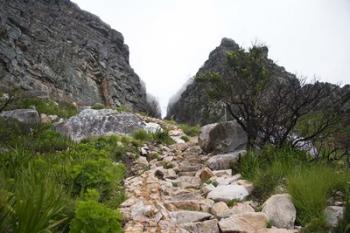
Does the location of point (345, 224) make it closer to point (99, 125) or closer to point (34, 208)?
point (34, 208)

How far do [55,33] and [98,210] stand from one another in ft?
87.0

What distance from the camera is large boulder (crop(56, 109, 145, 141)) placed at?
13597 millimetres

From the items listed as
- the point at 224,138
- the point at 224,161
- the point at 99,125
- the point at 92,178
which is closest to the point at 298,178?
the point at 224,161

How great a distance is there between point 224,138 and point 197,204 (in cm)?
474

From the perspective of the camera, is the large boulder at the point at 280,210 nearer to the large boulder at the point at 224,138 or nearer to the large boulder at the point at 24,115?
the large boulder at the point at 224,138

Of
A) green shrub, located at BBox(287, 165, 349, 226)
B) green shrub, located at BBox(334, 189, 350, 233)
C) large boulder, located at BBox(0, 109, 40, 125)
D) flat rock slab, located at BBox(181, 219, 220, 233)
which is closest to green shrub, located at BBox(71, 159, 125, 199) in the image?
flat rock slab, located at BBox(181, 219, 220, 233)

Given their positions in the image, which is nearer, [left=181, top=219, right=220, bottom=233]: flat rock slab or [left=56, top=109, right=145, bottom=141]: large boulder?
[left=181, top=219, right=220, bottom=233]: flat rock slab

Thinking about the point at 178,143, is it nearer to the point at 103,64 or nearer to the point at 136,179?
the point at 136,179

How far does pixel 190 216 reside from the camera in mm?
5848

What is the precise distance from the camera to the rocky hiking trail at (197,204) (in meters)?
5.45

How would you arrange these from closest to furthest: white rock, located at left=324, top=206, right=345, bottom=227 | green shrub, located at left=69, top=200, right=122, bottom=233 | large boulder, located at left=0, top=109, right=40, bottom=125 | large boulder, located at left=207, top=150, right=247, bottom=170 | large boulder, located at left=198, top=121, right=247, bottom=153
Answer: green shrub, located at left=69, top=200, right=122, bottom=233 < white rock, located at left=324, top=206, right=345, bottom=227 < large boulder, located at left=207, top=150, right=247, bottom=170 < large boulder, located at left=198, top=121, right=247, bottom=153 < large boulder, located at left=0, top=109, right=40, bottom=125

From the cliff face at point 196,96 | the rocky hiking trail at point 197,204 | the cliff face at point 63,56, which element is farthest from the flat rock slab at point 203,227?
the cliff face at point 196,96

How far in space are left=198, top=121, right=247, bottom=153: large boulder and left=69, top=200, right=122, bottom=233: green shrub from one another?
5983 millimetres

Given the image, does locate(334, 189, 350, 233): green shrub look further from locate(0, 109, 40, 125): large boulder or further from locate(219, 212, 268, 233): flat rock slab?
locate(0, 109, 40, 125): large boulder
